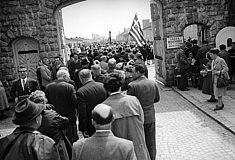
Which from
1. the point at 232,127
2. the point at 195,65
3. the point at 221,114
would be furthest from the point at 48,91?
the point at 195,65

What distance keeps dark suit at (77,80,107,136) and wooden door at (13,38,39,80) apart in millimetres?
7274

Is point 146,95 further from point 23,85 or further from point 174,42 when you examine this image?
point 174,42

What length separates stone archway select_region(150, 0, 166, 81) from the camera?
11.5 meters

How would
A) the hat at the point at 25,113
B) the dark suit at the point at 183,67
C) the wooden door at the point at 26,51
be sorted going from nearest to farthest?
the hat at the point at 25,113
the dark suit at the point at 183,67
the wooden door at the point at 26,51

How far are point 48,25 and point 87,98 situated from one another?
7328mm

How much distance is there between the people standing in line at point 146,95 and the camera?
14.5ft

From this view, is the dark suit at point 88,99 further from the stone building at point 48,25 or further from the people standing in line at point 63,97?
the stone building at point 48,25

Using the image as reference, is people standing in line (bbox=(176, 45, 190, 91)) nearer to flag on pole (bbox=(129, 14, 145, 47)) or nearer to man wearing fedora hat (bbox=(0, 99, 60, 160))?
flag on pole (bbox=(129, 14, 145, 47))

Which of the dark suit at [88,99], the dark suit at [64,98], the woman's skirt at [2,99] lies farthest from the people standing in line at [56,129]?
the woman's skirt at [2,99]

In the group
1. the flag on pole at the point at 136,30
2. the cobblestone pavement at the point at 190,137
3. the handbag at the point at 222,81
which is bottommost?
the cobblestone pavement at the point at 190,137

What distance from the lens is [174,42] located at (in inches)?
442

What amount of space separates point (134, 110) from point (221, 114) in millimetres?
4663

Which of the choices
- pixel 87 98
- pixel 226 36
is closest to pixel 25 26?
pixel 87 98

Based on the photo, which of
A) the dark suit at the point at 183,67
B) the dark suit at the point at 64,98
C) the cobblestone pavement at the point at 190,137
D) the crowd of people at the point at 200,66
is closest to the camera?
the dark suit at the point at 64,98
